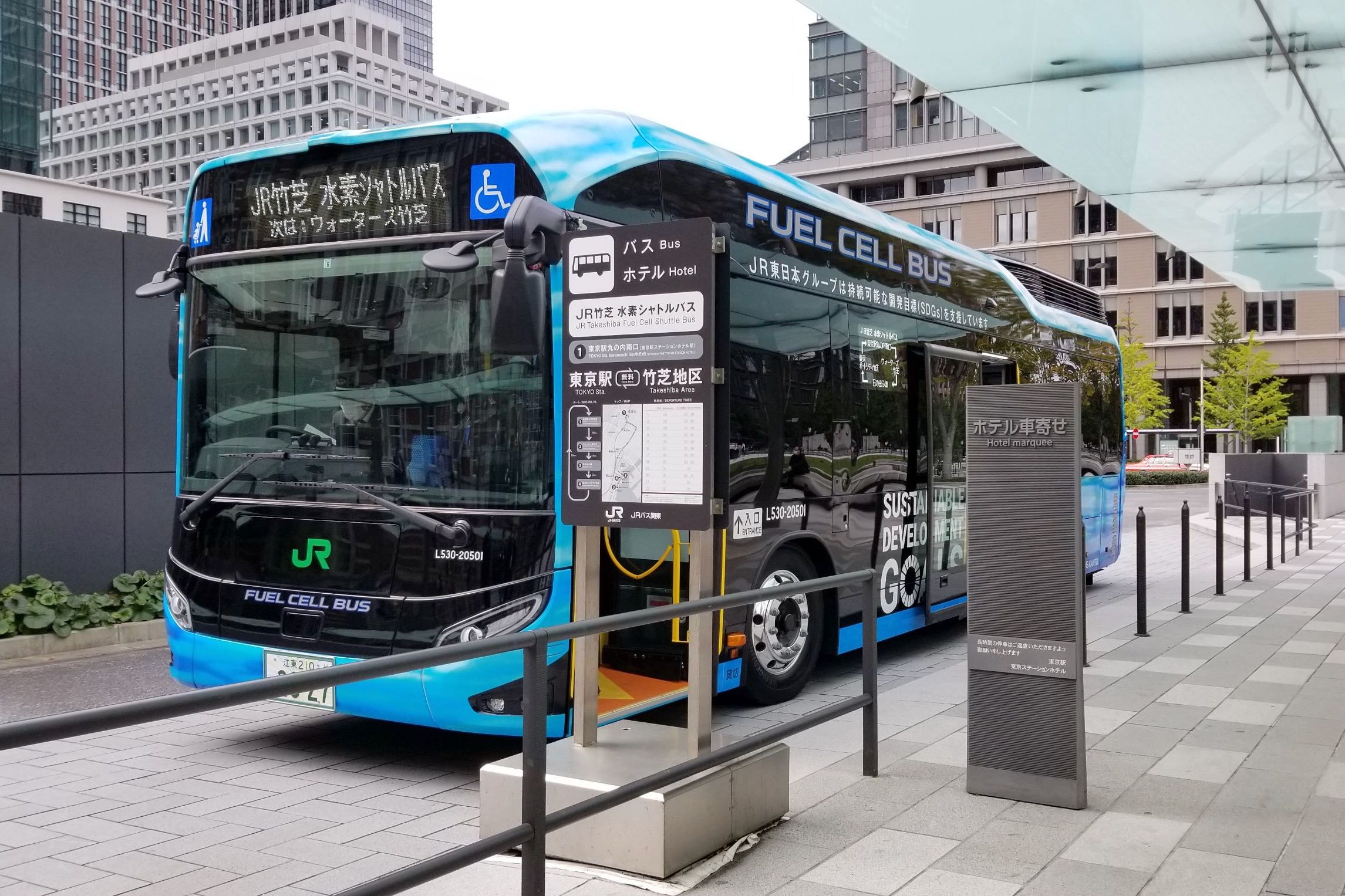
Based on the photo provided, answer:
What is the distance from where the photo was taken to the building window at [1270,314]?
220 feet

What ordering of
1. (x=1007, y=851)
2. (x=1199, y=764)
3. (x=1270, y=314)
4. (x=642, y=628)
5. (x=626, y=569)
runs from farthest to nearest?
(x=1270, y=314) → (x=642, y=628) → (x=626, y=569) → (x=1199, y=764) → (x=1007, y=851)

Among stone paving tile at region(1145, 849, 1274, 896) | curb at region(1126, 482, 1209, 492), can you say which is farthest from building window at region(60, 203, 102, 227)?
stone paving tile at region(1145, 849, 1274, 896)

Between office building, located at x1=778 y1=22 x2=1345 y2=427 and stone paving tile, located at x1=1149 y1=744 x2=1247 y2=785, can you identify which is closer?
stone paving tile, located at x1=1149 y1=744 x2=1247 y2=785

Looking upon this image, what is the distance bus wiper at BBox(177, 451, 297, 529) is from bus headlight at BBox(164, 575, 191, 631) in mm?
378

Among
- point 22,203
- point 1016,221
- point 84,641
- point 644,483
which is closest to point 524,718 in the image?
point 644,483

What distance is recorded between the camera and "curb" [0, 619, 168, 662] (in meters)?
8.90

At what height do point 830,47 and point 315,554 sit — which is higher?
point 830,47

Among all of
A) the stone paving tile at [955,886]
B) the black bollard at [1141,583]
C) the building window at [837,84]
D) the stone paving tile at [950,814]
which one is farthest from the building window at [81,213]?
the stone paving tile at [955,886]

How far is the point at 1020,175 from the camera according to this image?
240 ft

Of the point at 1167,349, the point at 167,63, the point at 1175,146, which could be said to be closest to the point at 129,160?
the point at 167,63

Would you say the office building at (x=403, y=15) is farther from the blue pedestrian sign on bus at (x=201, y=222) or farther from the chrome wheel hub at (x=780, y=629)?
the chrome wheel hub at (x=780, y=629)

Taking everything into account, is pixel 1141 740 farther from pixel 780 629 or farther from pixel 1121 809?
pixel 780 629

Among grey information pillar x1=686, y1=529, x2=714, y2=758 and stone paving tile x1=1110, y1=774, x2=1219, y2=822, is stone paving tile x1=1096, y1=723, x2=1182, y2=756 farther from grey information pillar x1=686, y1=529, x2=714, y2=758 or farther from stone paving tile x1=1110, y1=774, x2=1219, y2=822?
grey information pillar x1=686, y1=529, x2=714, y2=758

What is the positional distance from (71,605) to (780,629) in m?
5.77
